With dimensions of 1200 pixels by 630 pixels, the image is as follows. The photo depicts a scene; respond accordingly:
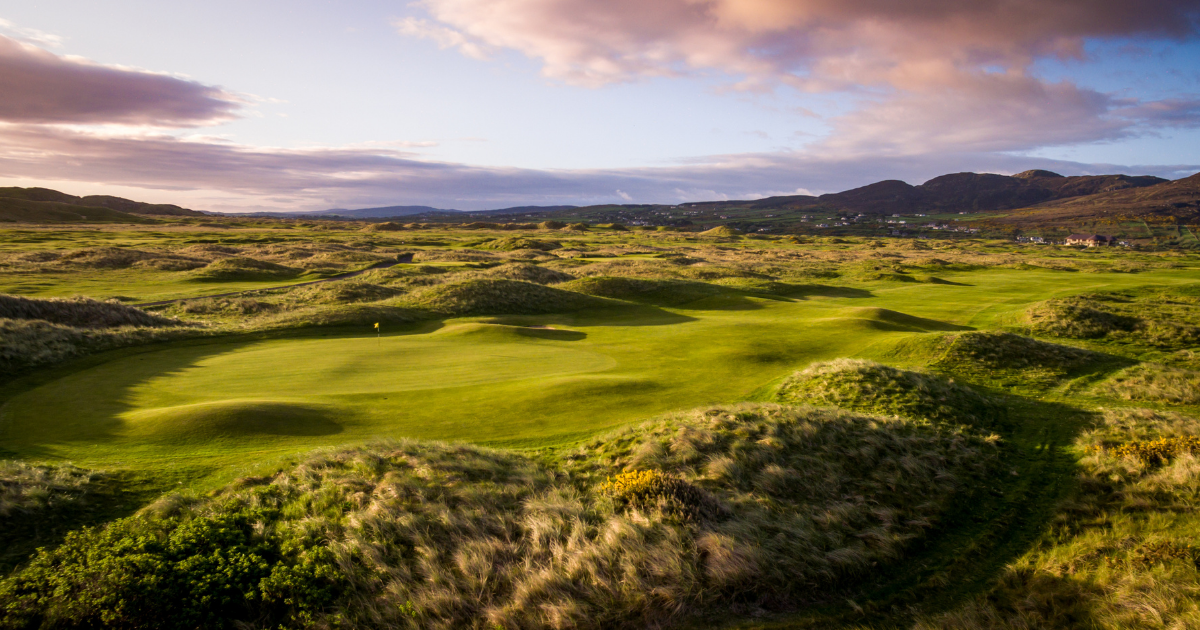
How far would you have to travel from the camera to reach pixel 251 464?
10.3m

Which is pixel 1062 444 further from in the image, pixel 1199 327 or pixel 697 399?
pixel 1199 327

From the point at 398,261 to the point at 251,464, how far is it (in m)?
68.8

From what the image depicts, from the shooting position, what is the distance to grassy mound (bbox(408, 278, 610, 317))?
35.2 m

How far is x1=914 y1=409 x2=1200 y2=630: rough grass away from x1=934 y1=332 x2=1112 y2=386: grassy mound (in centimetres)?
925

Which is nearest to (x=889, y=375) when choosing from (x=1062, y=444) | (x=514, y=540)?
Result: (x=1062, y=444)

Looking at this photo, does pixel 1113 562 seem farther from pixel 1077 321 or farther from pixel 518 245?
pixel 518 245

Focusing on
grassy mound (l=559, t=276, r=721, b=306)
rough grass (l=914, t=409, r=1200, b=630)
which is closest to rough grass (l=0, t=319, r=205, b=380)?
rough grass (l=914, t=409, r=1200, b=630)

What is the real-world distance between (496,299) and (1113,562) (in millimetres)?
32352

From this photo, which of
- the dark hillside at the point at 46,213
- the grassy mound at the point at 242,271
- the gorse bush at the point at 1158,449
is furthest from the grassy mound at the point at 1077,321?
the dark hillside at the point at 46,213

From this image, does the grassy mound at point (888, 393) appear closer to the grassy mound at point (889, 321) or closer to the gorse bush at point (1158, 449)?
the gorse bush at point (1158, 449)

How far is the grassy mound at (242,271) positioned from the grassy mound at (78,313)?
2690 cm

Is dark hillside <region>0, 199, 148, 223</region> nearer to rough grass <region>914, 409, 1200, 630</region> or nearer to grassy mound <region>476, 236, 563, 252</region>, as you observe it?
grassy mound <region>476, 236, 563, 252</region>

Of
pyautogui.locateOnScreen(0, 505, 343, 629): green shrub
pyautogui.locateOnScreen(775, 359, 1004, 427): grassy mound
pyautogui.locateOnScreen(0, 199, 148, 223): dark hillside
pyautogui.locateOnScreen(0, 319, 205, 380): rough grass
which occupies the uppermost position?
pyautogui.locateOnScreen(0, 199, 148, 223): dark hillside

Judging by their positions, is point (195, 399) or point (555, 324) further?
point (555, 324)
